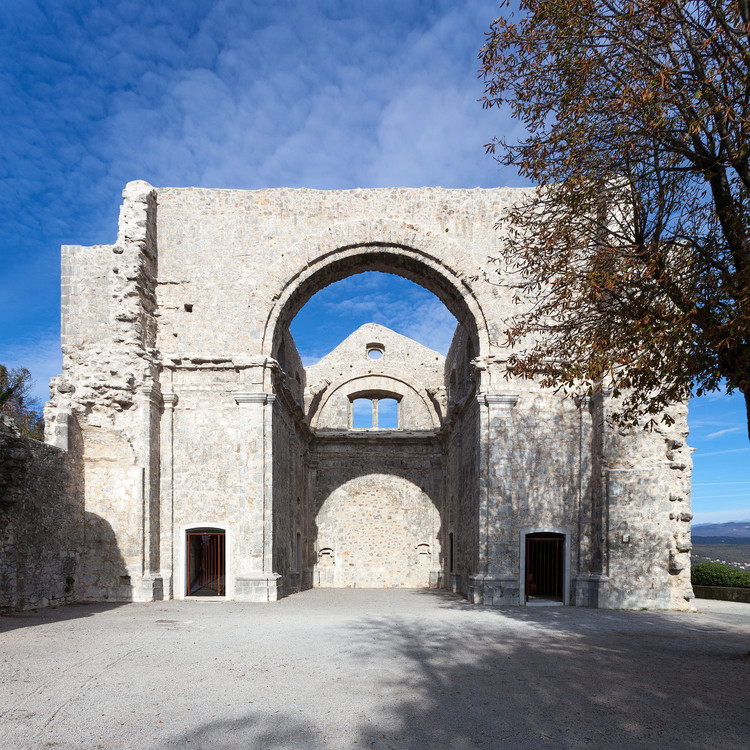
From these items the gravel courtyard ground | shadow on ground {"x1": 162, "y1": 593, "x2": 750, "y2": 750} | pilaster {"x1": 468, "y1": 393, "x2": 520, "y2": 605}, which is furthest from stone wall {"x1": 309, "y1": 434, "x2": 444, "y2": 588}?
shadow on ground {"x1": 162, "y1": 593, "x2": 750, "y2": 750}

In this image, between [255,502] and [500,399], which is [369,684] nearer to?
[255,502]

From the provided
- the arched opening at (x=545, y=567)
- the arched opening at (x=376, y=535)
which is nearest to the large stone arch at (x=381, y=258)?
the arched opening at (x=545, y=567)

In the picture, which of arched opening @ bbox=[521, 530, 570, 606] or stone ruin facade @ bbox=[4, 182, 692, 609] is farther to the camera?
arched opening @ bbox=[521, 530, 570, 606]

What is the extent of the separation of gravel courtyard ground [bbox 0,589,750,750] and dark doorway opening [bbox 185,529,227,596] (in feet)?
12.1

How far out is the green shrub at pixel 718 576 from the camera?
50.1ft

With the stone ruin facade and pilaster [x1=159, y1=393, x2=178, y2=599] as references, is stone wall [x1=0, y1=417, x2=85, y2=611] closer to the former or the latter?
the stone ruin facade

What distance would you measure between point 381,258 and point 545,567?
8295 mm

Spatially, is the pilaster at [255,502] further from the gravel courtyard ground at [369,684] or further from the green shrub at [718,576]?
the green shrub at [718,576]

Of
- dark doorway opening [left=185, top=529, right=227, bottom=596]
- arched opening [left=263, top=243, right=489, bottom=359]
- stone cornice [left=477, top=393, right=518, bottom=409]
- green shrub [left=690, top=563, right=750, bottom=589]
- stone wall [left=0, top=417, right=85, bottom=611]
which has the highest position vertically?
arched opening [left=263, top=243, right=489, bottom=359]

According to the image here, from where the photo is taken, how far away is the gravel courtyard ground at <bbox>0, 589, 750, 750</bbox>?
14.2 ft

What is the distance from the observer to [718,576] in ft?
52.2

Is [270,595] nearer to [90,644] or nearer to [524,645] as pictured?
[90,644]

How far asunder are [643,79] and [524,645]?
6838 millimetres

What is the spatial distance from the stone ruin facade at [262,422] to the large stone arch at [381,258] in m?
0.04
